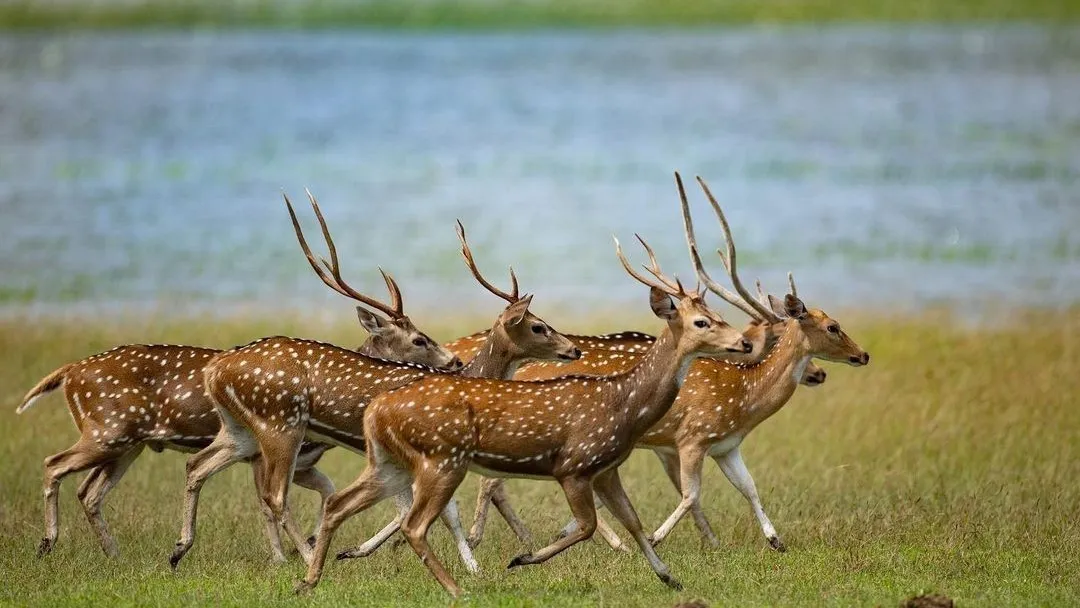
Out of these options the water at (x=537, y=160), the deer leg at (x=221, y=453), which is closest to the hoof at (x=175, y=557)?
the deer leg at (x=221, y=453)

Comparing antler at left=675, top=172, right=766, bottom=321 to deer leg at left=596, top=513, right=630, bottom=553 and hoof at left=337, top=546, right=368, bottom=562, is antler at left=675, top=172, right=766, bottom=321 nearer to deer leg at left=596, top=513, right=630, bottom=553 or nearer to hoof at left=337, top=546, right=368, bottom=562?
deer leg at left=596, top=513, right=630, bottom=553

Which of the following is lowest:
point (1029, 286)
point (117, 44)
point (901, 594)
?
point (117, 44)

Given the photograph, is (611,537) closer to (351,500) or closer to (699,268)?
(699,268)

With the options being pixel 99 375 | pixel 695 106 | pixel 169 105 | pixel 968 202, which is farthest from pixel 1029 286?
pixel 169 105

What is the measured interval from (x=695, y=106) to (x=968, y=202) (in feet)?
47.2

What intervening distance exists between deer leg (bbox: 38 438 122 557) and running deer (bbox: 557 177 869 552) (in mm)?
3070

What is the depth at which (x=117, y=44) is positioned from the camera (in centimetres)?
5372

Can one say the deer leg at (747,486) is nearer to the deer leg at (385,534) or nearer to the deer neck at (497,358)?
the deer neck at (497,358)

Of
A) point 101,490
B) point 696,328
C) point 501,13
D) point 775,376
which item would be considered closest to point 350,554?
point 101,490

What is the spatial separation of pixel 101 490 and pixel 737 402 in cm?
363

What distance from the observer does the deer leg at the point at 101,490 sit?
10977 millimetres

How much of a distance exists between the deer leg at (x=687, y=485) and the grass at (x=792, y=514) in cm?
13

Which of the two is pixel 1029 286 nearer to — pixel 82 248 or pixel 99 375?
pixel 82 248

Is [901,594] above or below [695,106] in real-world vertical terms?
above
